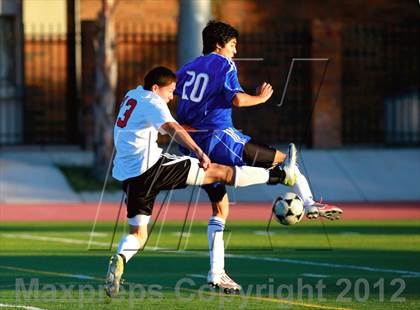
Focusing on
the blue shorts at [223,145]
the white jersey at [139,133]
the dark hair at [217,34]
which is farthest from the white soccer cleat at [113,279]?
the dark hair at [217,34]

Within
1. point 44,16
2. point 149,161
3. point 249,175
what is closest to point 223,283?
point 249,175

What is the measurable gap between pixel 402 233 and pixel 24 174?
29.7ft

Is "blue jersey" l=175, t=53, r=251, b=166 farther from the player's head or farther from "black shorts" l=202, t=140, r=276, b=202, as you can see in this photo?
the player's head

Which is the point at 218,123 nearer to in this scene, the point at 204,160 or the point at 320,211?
the point at 204,160

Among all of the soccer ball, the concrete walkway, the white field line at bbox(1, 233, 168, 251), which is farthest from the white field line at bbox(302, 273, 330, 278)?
the concrete walkway

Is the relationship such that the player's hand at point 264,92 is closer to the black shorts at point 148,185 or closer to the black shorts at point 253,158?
the black shorts at point 253,158

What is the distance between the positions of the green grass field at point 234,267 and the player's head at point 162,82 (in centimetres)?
191

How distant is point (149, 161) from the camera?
11398mm

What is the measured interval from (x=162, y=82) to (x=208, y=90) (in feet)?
1.94

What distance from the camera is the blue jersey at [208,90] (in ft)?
39.1

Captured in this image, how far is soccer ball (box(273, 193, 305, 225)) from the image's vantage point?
→ 11844 mm

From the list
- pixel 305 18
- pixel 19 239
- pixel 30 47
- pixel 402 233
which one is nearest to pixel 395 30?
pixel 305 18

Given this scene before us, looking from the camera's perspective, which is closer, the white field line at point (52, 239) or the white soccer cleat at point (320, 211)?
the white soccer cleat at point (320, 211)

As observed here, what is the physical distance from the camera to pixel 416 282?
12906 millimetres
